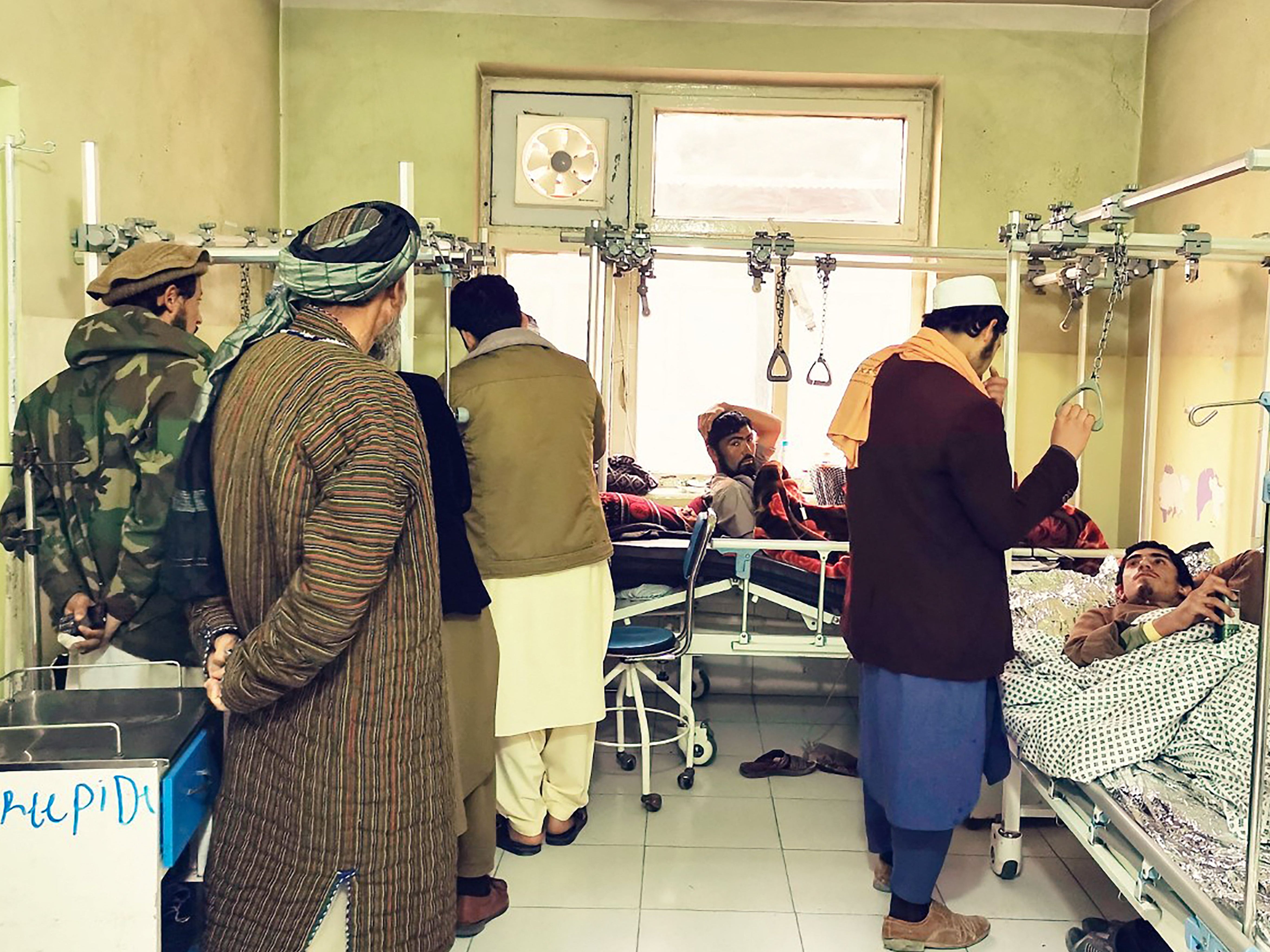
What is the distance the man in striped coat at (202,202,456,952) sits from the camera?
4.85 ft

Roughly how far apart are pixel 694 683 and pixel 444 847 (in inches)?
114

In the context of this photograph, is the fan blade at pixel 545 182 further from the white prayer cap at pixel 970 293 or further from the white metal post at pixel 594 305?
the white prayer cap at pixel 970 293

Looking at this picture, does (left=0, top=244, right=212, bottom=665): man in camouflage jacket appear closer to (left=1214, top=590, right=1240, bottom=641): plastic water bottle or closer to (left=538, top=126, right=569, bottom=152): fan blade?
(left=1214, top=590, right=1240, bottom=641): plastic water bottle

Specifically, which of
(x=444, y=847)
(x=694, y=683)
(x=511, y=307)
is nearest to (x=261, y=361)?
(x=444, y=847)

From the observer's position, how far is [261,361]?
1.56 metres

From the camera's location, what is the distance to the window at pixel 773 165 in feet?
15.6

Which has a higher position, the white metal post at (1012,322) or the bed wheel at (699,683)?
the white metal post at (1012,322)

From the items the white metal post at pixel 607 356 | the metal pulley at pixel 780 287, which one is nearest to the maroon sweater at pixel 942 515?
the metal pulley at pixel 780 287

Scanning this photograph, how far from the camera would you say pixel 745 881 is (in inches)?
116

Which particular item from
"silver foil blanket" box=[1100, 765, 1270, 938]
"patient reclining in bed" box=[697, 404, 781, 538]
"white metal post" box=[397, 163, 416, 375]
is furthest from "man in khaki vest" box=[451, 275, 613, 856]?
"silver foil blanket" box=[1100, 765, 1270, 938]

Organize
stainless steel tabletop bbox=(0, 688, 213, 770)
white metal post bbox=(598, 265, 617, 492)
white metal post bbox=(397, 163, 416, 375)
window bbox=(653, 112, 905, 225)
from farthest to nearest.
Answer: window bbox=(653, 112, 905, 225), white metal post bbox=(598, 265, 617, 492), white metal post bbox=(397, 163, 416, 375), stainless steel tabletop bbox=(0, 688, 213, 770)

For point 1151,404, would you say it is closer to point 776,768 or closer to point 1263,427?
point 1263,427

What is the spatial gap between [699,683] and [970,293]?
2.49 m

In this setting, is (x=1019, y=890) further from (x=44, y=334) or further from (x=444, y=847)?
(x=44, y=334)
